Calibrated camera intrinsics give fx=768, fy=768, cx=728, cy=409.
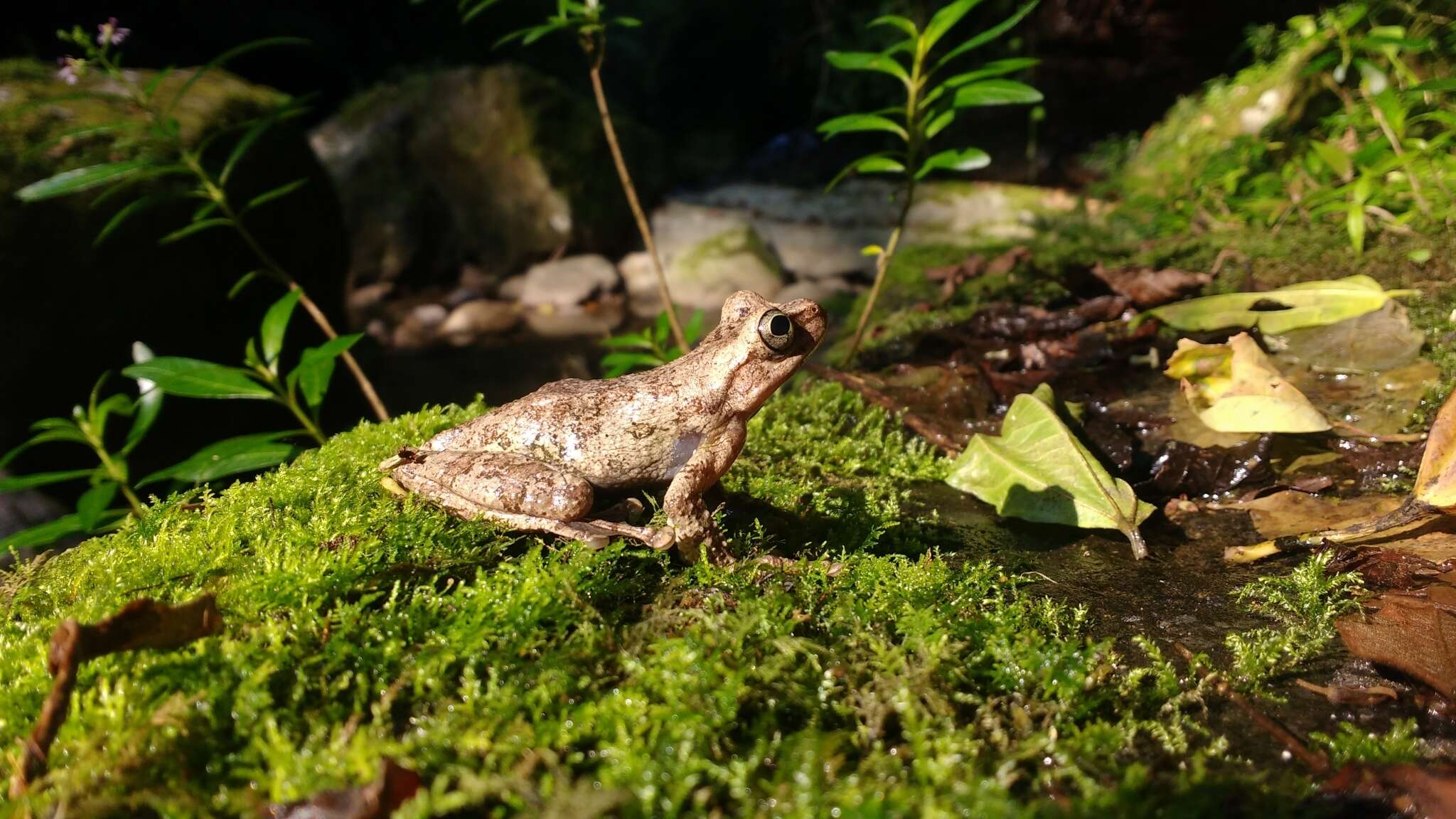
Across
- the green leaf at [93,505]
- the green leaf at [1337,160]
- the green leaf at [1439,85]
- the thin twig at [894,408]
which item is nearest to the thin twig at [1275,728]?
the thin twig at [894,408]

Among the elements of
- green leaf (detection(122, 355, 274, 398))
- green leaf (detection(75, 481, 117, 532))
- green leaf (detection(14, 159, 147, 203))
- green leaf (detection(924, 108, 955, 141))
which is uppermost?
green leaf (detection(14, 159, 147, 203))

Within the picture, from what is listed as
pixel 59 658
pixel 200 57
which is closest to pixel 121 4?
pixel 200 57

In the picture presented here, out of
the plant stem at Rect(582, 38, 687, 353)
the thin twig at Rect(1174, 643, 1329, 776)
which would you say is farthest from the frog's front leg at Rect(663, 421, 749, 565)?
the plant stem at Rect(582, 38, 687, 353)

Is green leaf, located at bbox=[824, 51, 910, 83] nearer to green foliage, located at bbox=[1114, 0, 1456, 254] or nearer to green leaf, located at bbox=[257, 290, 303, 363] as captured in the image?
green leaf, located at bbox=[257, 290, 303, 363]

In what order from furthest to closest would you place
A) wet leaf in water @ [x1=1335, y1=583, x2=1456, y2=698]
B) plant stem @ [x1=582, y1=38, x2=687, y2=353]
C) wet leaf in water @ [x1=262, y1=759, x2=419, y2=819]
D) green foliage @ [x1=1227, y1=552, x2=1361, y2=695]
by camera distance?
1. plant stem @ [x1=582, y1=38, x2=687, y2=353]
2. green foliage @ [x1=1227, y1=552, x2=1361, y2=695]
3. wet leaf in water @ [x1=1335, y1=583, x2=1456, y2=698]
4. wet leaf in water @ [x1=262, y1=759, x2=419, y2=819]

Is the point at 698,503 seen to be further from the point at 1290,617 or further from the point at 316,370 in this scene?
the point at 316,370

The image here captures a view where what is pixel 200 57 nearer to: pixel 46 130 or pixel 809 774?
pixel 46 130

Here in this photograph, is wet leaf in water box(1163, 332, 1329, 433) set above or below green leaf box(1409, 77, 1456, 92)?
below
